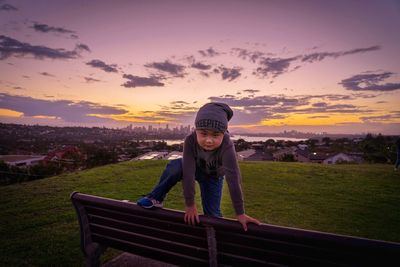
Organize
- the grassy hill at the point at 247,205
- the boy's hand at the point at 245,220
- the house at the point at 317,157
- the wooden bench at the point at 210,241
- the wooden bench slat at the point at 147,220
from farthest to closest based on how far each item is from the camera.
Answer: the house at the point at 317,157 → the grassy hill at the point at 247,205 → the wooden bench slat at the point at 147,220 → the boy's hand at the point at 245,220 → the wooden bench at the point at 210,241

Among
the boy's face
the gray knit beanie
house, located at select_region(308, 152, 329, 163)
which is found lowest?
house, located at select_region(308, 152, 329, 163)

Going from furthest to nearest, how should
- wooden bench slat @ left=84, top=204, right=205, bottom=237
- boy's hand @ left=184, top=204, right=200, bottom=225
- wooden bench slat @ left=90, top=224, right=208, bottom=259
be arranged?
1. wooden bench slat @ left=90, top=224, right=208, bottom=259
2. wooden bench slat @ left=84, top=204, right=205, bottom=237
3. boy's hand @ left=184, top=204, right=200, bottom=225

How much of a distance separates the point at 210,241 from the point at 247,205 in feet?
18.1

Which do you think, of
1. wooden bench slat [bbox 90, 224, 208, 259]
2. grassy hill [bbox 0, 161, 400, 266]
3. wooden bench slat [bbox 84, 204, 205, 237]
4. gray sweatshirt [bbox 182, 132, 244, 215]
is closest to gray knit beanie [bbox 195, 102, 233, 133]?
gray sweatshirt [bbox 182, 132, 244, 215]

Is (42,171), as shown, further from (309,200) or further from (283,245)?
(283,245)

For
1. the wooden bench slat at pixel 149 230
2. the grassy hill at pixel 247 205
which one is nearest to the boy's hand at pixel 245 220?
the wooden bench slat at pixel 149 230

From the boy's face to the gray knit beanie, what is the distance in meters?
0.05

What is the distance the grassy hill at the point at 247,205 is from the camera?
423 cm

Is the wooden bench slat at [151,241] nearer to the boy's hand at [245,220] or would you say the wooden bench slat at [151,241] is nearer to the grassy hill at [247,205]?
the boy's hand at [245,220]

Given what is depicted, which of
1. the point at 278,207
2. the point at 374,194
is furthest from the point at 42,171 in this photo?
the point at 374,194

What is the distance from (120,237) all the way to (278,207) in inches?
218

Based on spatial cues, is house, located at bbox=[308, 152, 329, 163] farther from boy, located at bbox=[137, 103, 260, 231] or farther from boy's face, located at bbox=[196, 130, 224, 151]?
boy's face, located at bbox=[196, 130, 224, 151]

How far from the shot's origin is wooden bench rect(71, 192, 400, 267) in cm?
141

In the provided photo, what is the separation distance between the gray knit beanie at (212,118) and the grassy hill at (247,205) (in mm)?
3016
